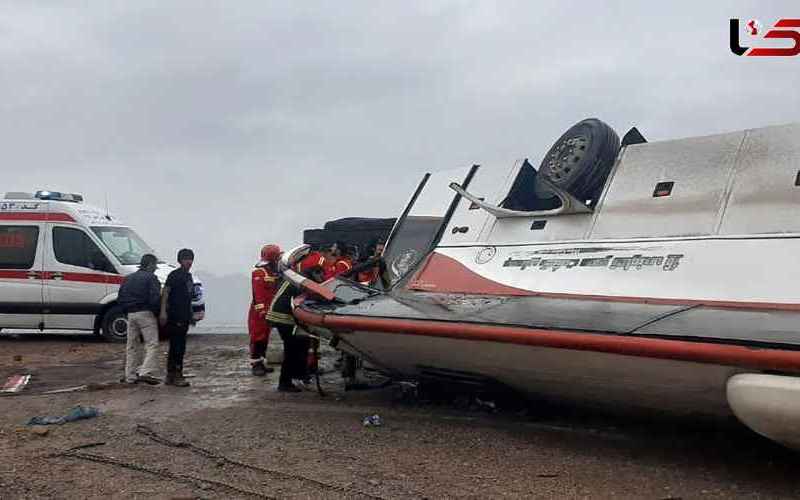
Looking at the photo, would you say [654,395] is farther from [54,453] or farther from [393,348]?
[54,453]

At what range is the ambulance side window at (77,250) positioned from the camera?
11.0 metres

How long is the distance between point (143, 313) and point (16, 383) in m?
1.40

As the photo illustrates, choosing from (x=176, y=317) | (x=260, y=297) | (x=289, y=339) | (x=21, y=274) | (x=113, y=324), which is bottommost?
(x=113, y=324)

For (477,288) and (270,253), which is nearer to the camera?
(477,288)

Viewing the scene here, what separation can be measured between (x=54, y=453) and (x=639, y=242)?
3702 millimetres

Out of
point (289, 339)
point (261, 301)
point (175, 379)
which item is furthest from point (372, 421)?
point (261, 301)

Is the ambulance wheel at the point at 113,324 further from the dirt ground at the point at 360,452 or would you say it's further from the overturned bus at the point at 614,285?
the overturned bus at the point at 614,285

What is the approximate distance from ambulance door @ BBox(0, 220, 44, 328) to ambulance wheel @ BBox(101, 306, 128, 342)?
888mm

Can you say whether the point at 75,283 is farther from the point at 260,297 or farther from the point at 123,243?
the point at 260,297

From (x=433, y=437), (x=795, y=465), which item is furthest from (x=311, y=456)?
(x=795, y=465)

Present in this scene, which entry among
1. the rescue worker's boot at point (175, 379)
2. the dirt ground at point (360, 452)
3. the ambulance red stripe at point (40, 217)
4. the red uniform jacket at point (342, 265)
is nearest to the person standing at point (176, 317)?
the rescue worker's boot at point (175, 379)

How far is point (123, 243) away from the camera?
1159 centimetres

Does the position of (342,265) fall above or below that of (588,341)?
above

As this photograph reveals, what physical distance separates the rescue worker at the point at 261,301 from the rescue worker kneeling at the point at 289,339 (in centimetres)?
82
